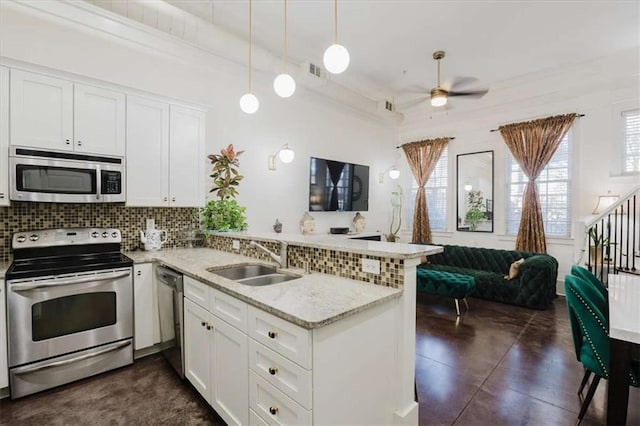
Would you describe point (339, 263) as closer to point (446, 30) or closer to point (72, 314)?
point (72, 314)

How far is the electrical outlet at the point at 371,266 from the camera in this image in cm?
187

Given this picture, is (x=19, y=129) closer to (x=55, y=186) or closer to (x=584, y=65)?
(x=55, y=186)

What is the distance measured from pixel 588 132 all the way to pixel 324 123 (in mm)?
4237

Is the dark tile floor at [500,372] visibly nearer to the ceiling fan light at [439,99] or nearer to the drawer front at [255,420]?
the drawer front at [255,420]

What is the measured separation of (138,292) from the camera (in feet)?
8.97

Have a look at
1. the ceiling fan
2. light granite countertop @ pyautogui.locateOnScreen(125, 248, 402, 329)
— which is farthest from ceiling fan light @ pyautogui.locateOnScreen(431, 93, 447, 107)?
light granite countertop @ pyautogui.locateOnScreen(125, 248, 402, 329)

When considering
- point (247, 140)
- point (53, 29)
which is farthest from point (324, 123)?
point (53, 29)

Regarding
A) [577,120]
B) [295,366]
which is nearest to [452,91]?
[577,120]

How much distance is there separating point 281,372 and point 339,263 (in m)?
0.82

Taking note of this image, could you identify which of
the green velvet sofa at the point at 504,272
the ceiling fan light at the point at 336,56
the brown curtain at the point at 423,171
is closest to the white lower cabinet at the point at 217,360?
the ceiling fan light at the point at 336,56

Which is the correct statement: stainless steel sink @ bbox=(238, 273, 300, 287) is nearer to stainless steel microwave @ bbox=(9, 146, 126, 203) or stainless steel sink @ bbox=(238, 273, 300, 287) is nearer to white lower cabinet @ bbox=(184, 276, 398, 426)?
white lower cabinet @ bbox=(184, 276, 398, 426)

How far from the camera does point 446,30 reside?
12.5 feet

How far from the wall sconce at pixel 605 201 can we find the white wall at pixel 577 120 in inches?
4.8

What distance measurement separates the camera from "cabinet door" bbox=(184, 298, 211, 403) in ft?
6.70
